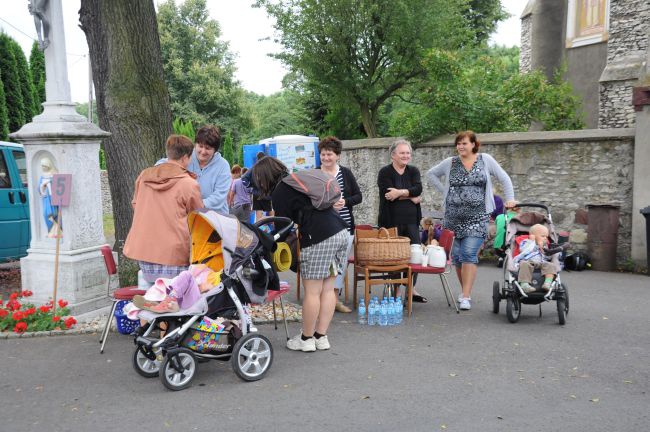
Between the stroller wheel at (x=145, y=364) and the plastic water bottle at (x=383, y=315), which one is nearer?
the stroller wheel at (x=145, y=364)

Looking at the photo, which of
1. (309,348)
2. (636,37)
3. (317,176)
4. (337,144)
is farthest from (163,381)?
(636,37)

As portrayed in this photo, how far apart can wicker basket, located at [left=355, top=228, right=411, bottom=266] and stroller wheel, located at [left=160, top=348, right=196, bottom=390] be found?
273 cm

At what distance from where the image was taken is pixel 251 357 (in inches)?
201

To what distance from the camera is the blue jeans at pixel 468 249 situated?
293 inches

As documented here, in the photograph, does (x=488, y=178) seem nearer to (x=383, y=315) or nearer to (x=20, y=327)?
(x=383, y=315)

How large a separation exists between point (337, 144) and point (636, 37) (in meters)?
15.6

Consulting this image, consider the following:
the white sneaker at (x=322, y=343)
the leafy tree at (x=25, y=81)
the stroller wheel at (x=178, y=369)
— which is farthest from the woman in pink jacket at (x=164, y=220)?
the leafy tree at (x=25, y=81)

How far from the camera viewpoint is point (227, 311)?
202 inches

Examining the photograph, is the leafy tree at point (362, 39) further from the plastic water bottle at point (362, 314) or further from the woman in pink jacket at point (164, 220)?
the woman in pink jacket at point (164, 220)

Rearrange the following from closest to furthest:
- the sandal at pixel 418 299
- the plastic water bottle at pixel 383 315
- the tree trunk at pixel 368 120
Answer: the plastic water bottle at pixel 383 315, the sandal at pixel 418 299, the tree trunk at pixel 368 120

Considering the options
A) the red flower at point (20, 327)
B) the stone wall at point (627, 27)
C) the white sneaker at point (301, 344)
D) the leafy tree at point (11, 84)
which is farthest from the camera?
the leafy tree at point (11, 84)

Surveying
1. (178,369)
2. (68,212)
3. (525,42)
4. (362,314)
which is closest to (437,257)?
(362,314)

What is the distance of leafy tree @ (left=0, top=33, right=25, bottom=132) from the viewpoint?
886 inches

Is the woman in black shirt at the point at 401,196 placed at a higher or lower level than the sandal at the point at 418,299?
higher
